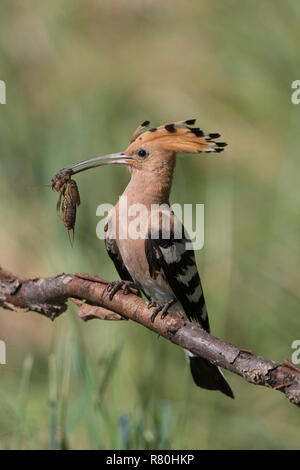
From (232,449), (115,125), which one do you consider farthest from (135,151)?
(115,125)

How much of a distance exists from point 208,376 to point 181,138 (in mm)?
451

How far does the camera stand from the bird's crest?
116 cm

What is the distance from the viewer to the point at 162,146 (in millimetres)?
1230

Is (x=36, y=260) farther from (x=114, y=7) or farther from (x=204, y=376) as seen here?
(x=114, y=7)

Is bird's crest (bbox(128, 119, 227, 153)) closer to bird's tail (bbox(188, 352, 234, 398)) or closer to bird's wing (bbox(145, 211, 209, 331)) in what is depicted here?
bird's wing (bbox(145, 211, 209, 331))

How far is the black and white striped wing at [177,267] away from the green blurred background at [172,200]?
19cm

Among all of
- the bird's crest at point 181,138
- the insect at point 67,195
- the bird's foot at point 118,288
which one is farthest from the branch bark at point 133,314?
the bird's crest at point 181,138

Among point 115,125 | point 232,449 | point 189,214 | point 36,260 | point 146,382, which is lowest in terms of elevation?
point 232,449

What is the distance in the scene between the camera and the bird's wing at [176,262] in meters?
1.20

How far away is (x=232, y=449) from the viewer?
5.36 ft

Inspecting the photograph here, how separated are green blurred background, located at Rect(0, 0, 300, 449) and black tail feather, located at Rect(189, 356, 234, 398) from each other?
1.2 inches

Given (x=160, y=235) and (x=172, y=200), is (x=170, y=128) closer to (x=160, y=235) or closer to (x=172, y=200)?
(x=160, y=235)

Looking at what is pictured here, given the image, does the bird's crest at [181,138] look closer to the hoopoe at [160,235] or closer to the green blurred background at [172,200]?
the hoopoe at [160,235]

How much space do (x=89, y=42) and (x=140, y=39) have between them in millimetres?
190
